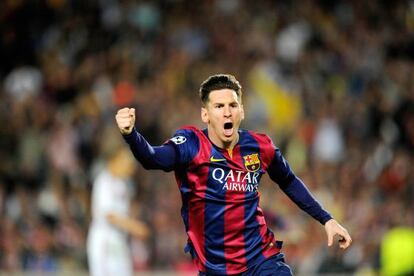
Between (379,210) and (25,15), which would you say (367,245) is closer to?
Result: (379,210)

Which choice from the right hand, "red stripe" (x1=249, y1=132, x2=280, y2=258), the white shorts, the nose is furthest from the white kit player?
the right hand

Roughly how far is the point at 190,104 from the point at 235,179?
7759 millimetres

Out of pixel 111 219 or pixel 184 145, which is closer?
pixel 184 145

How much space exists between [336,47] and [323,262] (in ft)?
14.9

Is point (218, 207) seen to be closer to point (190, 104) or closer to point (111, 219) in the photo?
point (111, 219)

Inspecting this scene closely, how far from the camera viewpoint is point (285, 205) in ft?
43.6

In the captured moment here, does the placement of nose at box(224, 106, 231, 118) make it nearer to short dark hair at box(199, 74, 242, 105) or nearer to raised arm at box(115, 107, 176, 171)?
short dark hair at box(199, 74, 242, 105)

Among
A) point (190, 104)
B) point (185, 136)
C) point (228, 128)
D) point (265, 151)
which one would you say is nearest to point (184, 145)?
point (185, 136)

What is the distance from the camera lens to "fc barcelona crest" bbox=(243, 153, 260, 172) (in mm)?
6906

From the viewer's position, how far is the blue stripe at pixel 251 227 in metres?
6.80

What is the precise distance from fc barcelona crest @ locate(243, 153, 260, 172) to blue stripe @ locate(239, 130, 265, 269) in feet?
0.08

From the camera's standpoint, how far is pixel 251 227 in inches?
270

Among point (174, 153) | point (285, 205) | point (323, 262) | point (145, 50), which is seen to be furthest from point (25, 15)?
point (174, 153)

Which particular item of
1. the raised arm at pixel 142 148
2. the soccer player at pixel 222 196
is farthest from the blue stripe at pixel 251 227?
the raised arm at pixel 142 148
